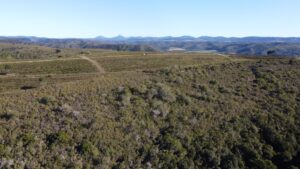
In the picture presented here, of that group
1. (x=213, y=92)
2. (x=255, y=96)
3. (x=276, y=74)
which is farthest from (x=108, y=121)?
Result: (x=276, y=74)

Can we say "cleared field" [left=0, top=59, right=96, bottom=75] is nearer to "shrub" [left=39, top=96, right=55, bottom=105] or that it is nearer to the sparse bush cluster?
the sparse bush cluster

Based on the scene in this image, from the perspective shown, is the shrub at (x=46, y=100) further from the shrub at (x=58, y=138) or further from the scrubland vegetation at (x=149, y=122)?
the shrub at (x=58, y=138)

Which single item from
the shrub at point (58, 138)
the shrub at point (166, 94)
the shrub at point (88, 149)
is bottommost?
the shrub at point (88, 149)

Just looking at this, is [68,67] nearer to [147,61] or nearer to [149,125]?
[147,61]

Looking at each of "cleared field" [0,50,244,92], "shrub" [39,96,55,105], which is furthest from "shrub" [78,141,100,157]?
"cleared field" [0,50,244,92]

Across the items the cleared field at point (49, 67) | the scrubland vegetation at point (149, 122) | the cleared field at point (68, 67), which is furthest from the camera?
the cleared field at point (49, 67)

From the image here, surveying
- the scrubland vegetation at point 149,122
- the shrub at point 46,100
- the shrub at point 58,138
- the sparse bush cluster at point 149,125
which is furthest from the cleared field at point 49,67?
the shrub at point 58,138

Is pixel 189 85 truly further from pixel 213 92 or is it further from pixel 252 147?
pixel 252 147

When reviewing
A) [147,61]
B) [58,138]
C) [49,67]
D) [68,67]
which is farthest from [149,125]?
[147,61]
